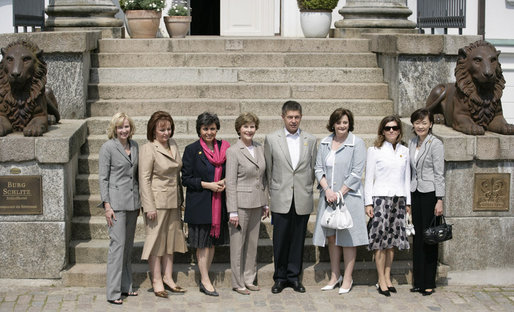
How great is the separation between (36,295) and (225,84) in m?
4.08

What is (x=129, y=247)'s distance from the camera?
8070mm

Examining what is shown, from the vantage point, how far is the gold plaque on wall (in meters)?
8.84

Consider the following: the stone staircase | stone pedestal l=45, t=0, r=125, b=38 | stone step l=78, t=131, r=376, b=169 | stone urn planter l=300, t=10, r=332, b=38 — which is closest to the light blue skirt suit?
the stone staircase

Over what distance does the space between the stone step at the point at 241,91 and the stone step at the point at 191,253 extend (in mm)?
2770

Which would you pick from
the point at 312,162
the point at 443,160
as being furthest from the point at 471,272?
the point at 312,162

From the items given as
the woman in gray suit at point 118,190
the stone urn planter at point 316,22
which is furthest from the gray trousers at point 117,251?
the stone urn planter at point 316,22

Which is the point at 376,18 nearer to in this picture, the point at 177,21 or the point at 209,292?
the point at 177,21

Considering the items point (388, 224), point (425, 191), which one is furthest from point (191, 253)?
point (425, 191)

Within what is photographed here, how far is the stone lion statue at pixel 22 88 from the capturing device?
8.76 meters

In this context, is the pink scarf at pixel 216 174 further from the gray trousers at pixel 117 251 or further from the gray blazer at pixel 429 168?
the gray blazer at pixel 429 168

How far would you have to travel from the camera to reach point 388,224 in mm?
8148

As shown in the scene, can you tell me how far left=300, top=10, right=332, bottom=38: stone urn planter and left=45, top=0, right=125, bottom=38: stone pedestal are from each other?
294cm

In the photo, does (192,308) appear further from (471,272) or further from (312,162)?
(471,272)

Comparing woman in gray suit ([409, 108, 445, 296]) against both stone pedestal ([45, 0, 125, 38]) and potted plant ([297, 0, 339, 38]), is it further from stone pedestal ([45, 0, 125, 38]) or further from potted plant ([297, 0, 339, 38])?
stone pedestal ([45, 0, 125, 38])
